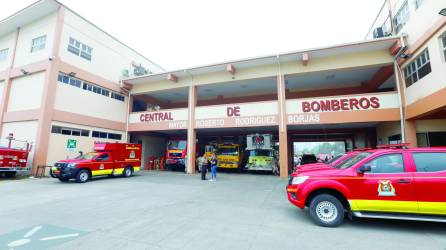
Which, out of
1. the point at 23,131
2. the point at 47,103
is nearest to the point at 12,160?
the point at 23,131

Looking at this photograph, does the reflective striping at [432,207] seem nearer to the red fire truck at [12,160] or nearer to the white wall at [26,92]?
the red fire truck at [12,160]

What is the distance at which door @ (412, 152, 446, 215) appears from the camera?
14.7 ft

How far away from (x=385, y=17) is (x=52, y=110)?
23291 millimetres

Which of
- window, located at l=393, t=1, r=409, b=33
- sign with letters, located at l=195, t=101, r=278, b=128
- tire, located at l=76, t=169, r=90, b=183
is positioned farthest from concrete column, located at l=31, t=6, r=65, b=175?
window, located at l=393, t=1, r=409, b=33

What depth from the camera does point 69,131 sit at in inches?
621

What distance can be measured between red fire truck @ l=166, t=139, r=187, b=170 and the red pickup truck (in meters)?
14.3

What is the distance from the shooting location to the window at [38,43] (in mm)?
15953

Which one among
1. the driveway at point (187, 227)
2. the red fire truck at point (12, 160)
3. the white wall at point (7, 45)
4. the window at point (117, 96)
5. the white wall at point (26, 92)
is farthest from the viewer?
the window at point (117, 96)

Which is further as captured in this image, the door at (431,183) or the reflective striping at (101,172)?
the reflective striping at (101,172)

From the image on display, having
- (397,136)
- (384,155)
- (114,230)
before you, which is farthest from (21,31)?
(397,136)

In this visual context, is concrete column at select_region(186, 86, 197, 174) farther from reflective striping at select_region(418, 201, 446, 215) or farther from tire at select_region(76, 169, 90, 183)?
reflective striping at select_region(418, 201, 446, 215)

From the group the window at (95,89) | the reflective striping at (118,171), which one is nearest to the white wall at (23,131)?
the window at (95,89)

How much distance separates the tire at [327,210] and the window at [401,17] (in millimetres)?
12580

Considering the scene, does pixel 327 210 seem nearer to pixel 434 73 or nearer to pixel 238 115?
pixel 434 73
